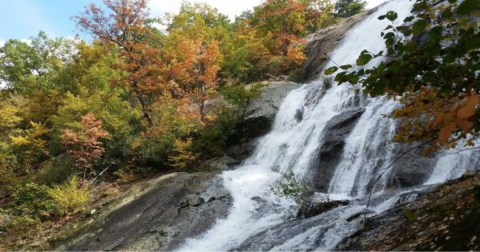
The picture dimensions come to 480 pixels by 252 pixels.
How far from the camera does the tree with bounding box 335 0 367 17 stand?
39.1 meters

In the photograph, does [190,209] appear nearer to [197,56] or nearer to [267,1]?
[197,56]

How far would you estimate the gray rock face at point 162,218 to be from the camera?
34.0 ft

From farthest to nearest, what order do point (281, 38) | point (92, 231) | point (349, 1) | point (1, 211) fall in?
point (349, 1) < point (281, 38) < point (1, 211) < point (92, 231)

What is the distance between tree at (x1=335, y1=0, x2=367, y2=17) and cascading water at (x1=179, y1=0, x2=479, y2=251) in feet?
69.6

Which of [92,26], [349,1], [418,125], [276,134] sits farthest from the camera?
[349,1]

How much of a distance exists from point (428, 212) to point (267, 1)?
23536 millimetres

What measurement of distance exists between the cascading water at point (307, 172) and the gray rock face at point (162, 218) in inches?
17.9

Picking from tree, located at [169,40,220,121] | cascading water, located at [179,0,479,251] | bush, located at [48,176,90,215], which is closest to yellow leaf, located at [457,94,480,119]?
cascading water, located at [179,0,479,251]

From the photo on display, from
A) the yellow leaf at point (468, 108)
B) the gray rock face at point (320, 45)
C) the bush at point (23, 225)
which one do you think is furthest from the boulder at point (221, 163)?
the yellow leaf at point (468, 108)

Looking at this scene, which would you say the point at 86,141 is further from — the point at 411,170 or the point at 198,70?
the point at 411,170

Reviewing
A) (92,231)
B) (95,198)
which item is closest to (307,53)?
(95,198)

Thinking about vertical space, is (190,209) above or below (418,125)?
below

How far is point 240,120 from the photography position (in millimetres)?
17938

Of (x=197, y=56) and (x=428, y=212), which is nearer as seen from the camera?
(x=428, y=212)
